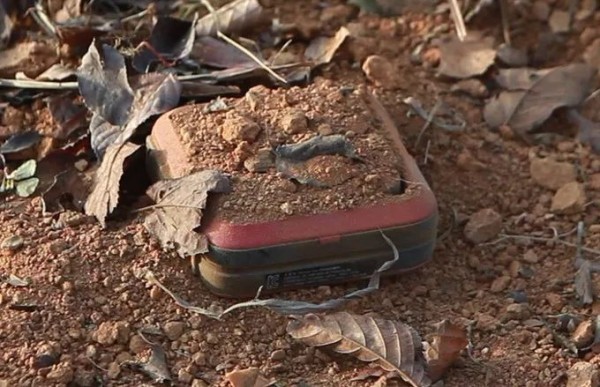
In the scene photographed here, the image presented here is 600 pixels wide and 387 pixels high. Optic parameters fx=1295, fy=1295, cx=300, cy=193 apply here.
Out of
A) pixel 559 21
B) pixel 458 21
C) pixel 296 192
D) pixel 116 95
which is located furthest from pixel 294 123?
pixel 559 21

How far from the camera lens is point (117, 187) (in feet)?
7.43

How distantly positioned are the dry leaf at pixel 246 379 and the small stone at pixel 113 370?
173 millimetres

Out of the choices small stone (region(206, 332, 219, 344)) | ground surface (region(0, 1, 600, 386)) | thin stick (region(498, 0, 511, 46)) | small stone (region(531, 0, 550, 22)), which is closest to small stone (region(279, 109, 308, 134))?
ground surface (region(0, 1, 600, 386))

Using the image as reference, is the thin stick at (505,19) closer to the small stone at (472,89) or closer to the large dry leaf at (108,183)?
the small stone at (472,89)

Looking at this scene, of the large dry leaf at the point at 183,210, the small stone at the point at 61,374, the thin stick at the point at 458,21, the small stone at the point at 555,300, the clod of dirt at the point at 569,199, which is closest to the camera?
the small stone at the point at 61,374

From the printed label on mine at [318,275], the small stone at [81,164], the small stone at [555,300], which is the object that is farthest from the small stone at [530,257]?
the small stone at [81,164]

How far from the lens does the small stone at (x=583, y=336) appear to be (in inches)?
84.4

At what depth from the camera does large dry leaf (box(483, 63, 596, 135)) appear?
8.75 ft

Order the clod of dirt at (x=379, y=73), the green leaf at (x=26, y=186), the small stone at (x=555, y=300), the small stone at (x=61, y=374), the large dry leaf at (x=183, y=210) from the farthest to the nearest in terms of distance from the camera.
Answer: the clod of dirt at (x=379, y=73) < the green leaf at (x=26, y=186) < the small stone at (x=555, y=300) < the large dry leaf at (x=183, y=210) < the small stone at (x=61, y=374)

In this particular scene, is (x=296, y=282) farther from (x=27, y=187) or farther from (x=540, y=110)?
(x=540, y=110)

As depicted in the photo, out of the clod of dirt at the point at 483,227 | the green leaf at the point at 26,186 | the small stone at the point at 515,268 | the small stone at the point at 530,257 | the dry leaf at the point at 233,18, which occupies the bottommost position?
the small stone at the point at 530,257

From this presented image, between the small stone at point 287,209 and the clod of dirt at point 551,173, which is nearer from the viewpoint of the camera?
the small stone at point 287,209

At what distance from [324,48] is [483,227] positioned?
22.8 inches

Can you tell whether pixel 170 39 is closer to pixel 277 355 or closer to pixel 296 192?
pixel 296 192
